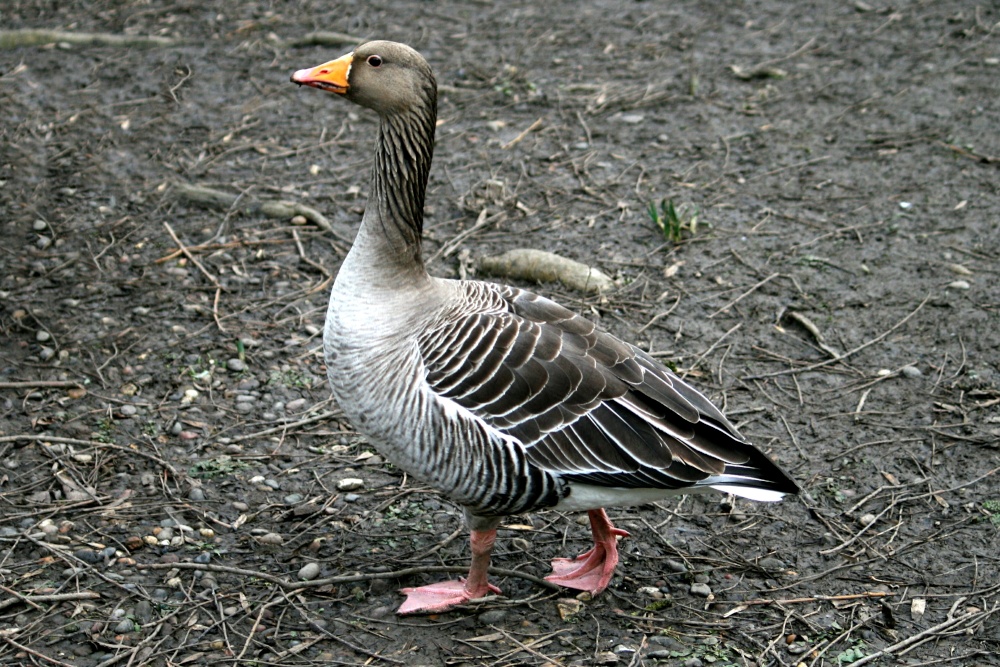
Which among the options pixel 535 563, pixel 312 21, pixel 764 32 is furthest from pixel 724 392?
pixel 312 21

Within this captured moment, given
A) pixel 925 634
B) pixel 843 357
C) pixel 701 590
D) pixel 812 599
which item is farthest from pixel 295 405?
pixel 925 634

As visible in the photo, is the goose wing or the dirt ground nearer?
the goose wing

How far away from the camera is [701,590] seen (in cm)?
452

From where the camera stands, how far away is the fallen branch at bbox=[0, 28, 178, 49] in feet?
31.4

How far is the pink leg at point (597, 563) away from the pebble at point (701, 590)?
0.37 m

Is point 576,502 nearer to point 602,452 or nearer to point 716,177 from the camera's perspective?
point 602,452

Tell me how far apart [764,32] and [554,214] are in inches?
171

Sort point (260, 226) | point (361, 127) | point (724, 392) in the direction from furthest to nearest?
point (361, 127)
point (260, 226)
point (724, 392)

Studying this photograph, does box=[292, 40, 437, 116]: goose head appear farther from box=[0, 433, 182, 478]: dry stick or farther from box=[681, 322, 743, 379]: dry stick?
box=[681, 322, 743, 379]: dry stick

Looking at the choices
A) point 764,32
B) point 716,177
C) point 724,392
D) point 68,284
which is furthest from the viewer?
point 764,32

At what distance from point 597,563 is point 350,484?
4.57ft

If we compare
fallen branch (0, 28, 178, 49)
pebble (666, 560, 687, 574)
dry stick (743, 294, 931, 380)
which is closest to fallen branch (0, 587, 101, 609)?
pebble (666, 560, 687, 574)

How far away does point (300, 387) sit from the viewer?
229 inches

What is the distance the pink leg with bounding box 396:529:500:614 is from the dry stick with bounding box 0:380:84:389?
2.42 meters
